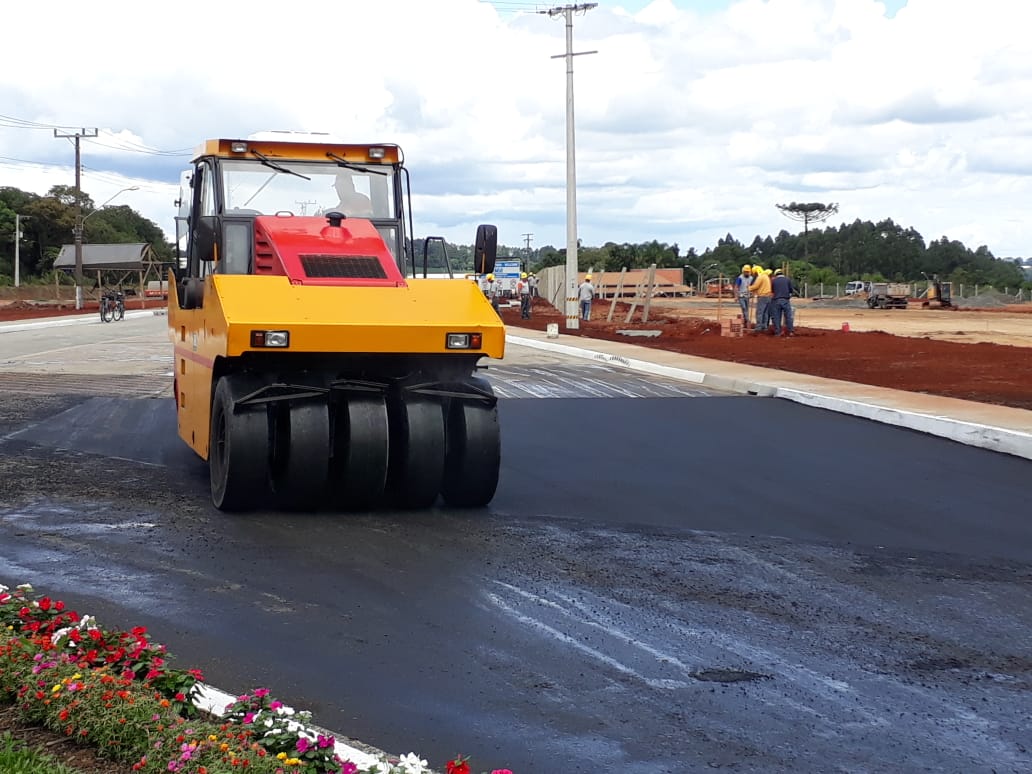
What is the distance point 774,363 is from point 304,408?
1673 cm

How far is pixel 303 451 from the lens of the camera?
883cm

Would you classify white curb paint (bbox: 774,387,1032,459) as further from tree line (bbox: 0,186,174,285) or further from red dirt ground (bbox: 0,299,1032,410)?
tree line (bbox: 0,186,174,285)

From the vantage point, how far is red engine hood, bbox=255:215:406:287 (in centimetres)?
943

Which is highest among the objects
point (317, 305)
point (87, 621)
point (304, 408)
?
point (317, 305)

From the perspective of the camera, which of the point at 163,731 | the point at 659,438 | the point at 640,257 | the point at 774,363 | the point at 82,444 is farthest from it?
the point at 640,257

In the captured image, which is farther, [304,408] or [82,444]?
[82,444]

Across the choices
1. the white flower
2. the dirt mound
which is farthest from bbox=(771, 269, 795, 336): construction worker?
the dirt mound

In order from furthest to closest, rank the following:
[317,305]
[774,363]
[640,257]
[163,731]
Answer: [640,257] → [774,363] → [317,305] → [163,731]

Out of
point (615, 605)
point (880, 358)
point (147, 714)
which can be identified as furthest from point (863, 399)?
point (147, 714)

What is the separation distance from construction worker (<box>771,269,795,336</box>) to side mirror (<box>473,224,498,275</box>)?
75.5 feet

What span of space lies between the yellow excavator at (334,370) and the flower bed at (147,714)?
361cm

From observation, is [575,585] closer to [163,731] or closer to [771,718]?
[771,718]

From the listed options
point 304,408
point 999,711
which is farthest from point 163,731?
point 304,408

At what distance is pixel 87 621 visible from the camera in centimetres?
539
